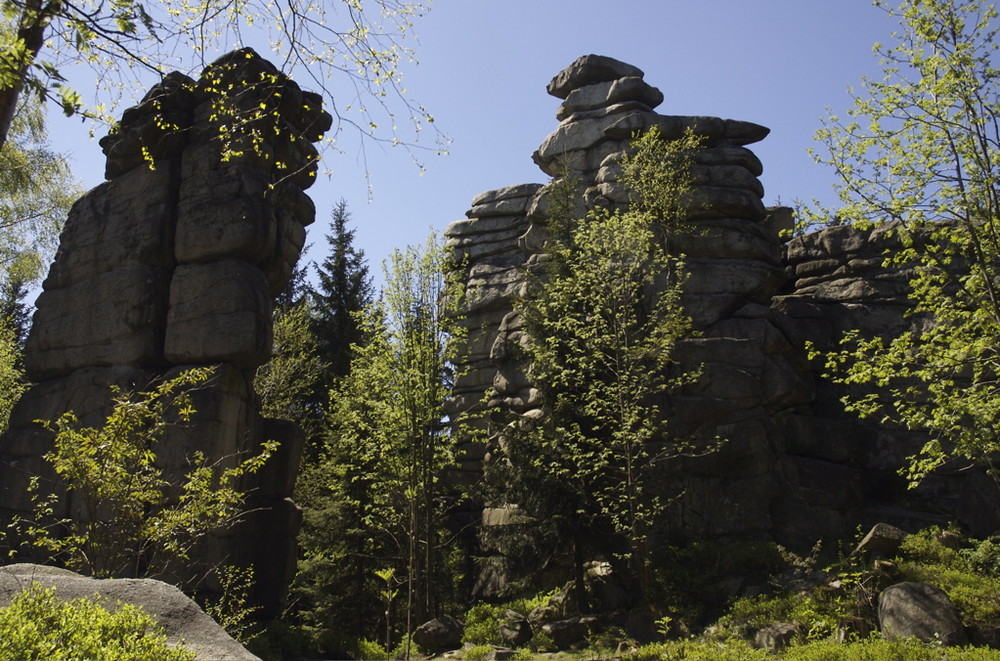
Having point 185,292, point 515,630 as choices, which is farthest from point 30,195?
point 515,630

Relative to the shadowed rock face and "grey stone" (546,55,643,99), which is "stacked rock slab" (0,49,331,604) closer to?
the shadowed rock face

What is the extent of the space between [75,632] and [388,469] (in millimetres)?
14796

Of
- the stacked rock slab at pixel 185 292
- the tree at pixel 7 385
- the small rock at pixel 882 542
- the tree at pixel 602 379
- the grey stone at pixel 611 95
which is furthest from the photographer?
the grey stone at pixel 611 95

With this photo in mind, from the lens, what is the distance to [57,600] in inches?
225

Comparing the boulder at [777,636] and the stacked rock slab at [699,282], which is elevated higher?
the stacked rock slab at [699,282]

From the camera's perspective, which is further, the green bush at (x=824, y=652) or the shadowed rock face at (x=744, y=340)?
the shadowed rock face at (x=744, y=340)

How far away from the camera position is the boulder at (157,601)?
570 centimetres

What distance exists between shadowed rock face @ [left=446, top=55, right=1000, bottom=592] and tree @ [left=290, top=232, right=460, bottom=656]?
175 cm

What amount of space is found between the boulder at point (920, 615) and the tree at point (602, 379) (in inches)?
210

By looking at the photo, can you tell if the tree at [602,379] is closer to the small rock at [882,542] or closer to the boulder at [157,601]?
the small rock at [882,542]

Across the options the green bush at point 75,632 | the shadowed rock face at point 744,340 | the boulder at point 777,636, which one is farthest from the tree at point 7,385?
the boulder at point 777,636

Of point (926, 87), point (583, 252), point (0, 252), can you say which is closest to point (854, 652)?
point (926, 87)

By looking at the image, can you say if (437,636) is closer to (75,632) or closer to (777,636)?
(777,636)

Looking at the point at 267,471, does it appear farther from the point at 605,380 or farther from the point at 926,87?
the point at 926,87
